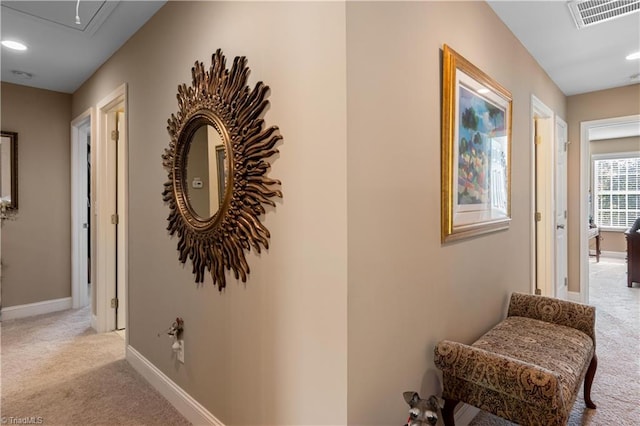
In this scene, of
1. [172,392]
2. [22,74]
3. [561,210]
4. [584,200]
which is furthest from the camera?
[584,200]

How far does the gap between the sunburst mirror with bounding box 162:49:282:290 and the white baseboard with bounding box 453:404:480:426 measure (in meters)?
1.32

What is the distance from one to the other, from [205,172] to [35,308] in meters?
3.42

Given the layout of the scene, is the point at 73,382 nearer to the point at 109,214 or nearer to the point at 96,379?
the point at 96,379

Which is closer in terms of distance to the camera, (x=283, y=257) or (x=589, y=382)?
(x=283, y=257)

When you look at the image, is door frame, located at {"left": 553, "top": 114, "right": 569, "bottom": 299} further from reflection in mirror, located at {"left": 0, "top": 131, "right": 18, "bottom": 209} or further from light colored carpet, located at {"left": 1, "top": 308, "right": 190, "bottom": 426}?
reflection in mirror, located at {"left": 0, "top": 131, "right": 18, "bottom": 209}

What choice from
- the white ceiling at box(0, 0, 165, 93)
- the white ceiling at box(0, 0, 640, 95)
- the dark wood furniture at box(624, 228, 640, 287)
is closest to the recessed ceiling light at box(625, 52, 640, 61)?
the white ceiling at box(0, 0, 640, 95)

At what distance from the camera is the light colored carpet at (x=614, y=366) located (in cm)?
198

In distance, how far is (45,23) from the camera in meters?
2.43

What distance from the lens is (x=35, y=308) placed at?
386cm

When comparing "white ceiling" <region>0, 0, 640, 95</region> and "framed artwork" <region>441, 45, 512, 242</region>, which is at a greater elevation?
"white ceiling" <region>0, 0, 640, 95</region>

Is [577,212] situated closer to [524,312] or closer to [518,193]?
[518,193]

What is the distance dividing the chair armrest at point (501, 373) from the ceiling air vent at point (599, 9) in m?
2.24

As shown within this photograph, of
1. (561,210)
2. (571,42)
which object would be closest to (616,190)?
(561,210)

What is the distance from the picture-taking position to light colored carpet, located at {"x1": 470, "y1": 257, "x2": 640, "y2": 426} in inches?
78.1
